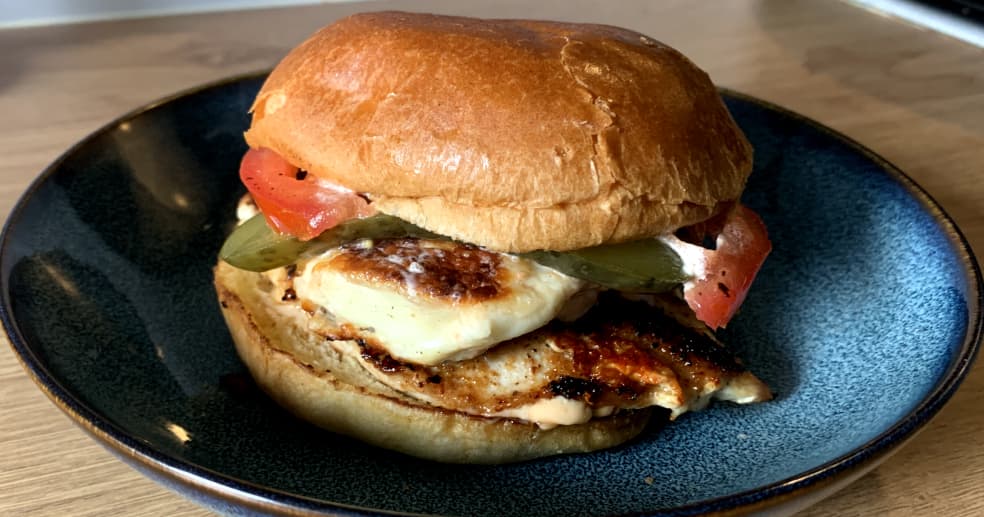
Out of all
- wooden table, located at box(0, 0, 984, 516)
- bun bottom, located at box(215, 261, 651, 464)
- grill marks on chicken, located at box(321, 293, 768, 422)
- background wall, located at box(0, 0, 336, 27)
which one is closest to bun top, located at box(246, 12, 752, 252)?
grill marks on chicken, located at box(321, 293, 768, 422)

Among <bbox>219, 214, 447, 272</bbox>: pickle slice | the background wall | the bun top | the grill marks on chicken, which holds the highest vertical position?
the bun top

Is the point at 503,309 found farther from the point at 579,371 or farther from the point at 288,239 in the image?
the point at 288,239

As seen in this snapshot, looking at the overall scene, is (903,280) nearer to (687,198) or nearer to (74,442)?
(687,198)

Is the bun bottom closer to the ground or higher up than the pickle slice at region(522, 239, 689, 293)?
closer to the ground

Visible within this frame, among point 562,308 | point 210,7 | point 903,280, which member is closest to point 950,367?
point 903,280

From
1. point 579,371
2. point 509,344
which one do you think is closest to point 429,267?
point 509,344

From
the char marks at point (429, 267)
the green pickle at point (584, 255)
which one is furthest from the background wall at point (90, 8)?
the char marks at point (429, 267)

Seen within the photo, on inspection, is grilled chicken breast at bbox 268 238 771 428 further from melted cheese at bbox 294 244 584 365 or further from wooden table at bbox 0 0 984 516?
wooden table at bbox 0 0 984 516
